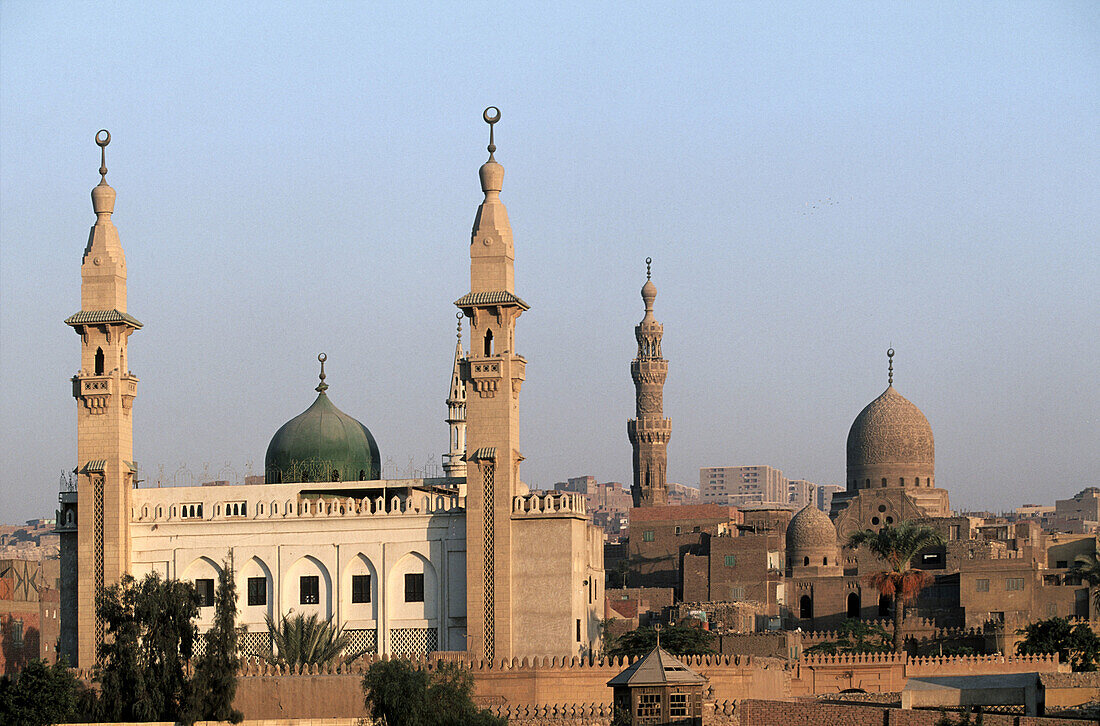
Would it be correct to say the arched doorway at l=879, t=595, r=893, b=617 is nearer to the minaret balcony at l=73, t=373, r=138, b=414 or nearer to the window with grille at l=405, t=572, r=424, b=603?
the window with grille at l=405, t=572, r=424, b=603

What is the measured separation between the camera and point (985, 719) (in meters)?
30.1

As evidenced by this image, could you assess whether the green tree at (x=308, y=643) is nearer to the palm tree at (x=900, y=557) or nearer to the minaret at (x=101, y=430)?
the minaret at (x=101, y=430)

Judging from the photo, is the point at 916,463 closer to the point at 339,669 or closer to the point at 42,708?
the point at 339,669

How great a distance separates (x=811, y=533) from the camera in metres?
73.8

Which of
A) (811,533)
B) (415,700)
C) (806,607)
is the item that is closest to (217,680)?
(415,700)

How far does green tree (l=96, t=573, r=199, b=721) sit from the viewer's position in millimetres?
35750

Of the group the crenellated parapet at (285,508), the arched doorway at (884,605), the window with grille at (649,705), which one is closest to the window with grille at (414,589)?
the crenellated parapet at (285,508)

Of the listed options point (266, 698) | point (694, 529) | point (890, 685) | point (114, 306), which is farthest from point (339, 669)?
point (694, 529)

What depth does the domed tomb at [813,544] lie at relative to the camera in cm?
7350

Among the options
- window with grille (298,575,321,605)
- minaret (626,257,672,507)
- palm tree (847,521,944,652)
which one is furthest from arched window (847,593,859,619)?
window with grille (298,575,321,605)

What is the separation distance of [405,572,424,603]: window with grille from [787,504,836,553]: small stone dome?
33.3 metres

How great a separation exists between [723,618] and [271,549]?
24538 millimetres

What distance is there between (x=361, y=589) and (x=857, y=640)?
21.9 meters

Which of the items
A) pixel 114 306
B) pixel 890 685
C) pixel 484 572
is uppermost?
pixel 114 306
